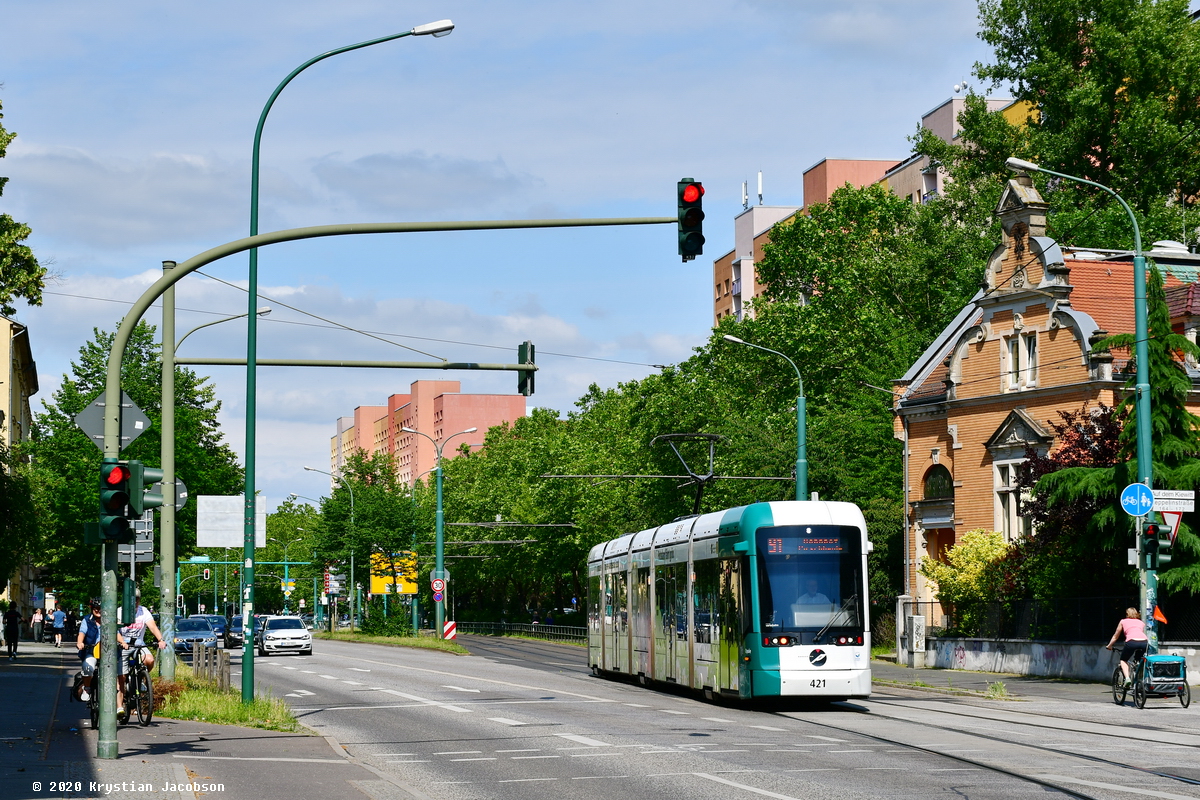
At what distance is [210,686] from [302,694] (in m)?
5.17

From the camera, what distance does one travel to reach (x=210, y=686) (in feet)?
78.4

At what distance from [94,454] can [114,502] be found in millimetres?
53047

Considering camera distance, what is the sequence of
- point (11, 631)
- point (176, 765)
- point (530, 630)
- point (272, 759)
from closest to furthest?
point (176, 765) → point (272, 759) → point (11, 631) → point (530, 630)

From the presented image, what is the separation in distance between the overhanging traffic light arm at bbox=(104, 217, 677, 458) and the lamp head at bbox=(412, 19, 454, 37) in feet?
10.2

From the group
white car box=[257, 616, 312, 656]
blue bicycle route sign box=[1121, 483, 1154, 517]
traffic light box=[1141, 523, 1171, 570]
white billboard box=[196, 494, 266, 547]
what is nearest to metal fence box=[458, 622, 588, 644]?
white car box=[257, 616, 312, 656]

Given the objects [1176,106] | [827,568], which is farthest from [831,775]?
[1176,106]

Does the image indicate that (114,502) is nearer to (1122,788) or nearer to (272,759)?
(272,759)

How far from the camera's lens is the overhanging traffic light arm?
47.5ft

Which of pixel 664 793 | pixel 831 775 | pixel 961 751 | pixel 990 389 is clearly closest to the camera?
pixel 664 793

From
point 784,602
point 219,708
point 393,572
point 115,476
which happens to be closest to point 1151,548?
point 784,602

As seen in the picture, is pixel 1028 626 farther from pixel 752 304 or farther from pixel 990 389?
pixel 752 304

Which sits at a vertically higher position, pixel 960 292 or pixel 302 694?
pixel 960 292

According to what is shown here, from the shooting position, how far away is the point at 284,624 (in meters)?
56.0

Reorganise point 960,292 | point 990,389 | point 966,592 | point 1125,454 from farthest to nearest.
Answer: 1. point 960,292
2. point 990,389
3. point 966,592
4. point 1125,454
